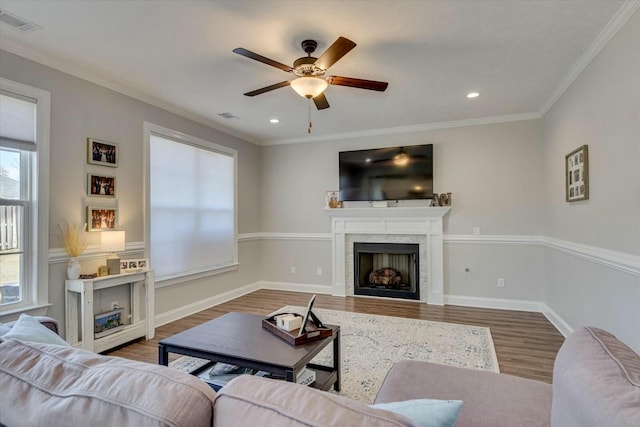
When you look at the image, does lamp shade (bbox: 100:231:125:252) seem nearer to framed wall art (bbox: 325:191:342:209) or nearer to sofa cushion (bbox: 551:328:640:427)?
framed wall art (bbox: 325:191:342:209)

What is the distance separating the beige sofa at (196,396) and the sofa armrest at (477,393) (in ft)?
0.94

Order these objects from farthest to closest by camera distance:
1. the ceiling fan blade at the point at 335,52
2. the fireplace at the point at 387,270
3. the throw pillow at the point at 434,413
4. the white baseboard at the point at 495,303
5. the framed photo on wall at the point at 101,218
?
the fireplace at the point at 387,270
the white baseboard at the point at 495,303
the framed photo on wall at the point at 101,218
the ceiling fan blade at the point at 335,52
the throw pillow at the point at 434,413

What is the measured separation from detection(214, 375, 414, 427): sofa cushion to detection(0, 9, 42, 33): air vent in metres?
3.01

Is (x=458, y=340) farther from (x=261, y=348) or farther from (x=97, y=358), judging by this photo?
(x=97, y=358)

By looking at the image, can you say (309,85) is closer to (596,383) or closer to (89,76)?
(89,76)

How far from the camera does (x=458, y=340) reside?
340 centimetres

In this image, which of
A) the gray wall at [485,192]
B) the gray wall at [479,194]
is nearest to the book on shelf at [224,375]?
the gray wall at [479,194]

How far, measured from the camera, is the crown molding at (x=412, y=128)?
453cm

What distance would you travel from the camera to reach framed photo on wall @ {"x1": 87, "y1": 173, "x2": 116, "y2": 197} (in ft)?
10.6

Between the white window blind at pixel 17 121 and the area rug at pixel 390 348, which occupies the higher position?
the white window blind at pixel 17 121

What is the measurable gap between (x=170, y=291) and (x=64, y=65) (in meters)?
2.60

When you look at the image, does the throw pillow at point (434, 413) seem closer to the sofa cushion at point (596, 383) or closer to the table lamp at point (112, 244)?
the sofa cushion at point (596, 383)

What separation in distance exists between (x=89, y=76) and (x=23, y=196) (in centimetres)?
128

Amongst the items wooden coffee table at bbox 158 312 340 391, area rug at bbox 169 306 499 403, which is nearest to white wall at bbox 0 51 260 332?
area rug at bbox 169 306 499 403
